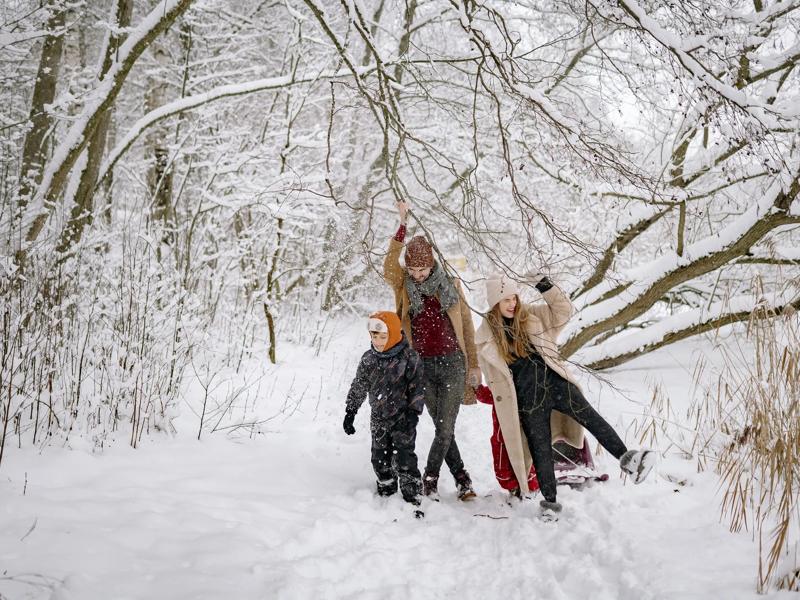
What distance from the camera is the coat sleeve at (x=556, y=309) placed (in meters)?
3.22

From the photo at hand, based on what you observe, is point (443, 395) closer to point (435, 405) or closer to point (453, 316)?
point (435, 405)

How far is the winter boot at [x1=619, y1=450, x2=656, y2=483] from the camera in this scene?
2.74 m

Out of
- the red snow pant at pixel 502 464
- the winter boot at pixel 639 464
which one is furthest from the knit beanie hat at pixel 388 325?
the winter boot at pixel 639 464

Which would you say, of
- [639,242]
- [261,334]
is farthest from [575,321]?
[639,242]

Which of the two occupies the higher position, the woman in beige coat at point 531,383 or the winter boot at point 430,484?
the woman in beige coat at point 531,383

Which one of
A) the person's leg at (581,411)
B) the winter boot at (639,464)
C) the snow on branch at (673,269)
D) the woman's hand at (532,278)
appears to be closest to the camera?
the woman's hand at (532,278)

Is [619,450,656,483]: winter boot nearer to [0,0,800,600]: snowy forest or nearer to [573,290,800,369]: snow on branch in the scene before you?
[0,0,800,600]: snowy forest

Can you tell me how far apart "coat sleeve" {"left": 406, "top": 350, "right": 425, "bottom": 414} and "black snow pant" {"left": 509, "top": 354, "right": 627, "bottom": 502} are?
66 centimetres

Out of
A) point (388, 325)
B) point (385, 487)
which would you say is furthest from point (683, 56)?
point (385, 487)

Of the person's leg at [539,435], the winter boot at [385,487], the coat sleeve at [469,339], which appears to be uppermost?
the coat sleeve at [469,339]

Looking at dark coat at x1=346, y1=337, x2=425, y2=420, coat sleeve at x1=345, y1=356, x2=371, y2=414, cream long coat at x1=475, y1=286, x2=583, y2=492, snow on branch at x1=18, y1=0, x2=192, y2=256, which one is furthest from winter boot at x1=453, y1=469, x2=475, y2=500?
snow on branch at x1=18, y1=0, x2=192, y2=256

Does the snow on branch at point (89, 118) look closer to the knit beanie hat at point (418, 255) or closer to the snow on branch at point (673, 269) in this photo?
the knit beanie hat at point (418, 255)

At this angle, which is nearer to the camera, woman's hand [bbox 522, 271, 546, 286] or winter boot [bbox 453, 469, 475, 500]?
woman's hand [bbox 522, 271, 546, 286]

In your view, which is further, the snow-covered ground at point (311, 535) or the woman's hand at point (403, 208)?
the woman's hand at point (403, 208)
